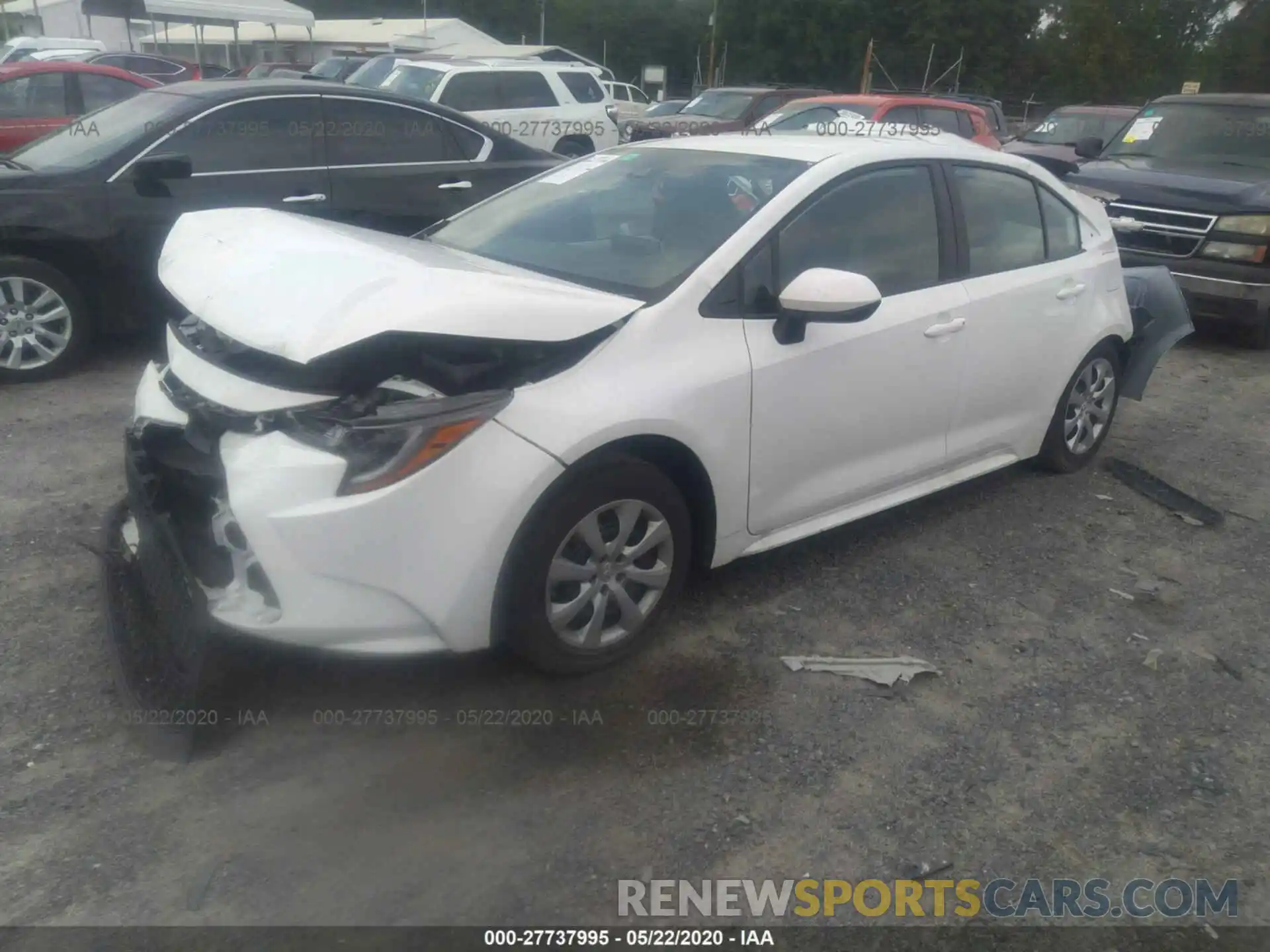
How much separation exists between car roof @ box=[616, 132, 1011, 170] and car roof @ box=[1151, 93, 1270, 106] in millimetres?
5787

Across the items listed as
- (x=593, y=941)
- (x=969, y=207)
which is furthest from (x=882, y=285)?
(x=593, y=941)

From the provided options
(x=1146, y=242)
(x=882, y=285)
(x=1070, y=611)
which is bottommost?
(x=1070, y=611)

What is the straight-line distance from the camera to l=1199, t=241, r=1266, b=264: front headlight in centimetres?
765

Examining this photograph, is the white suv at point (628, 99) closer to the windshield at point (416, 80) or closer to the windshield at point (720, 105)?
the windshield at point (720, 105)

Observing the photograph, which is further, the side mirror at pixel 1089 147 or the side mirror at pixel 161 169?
the side mirror at pixel 1089 147

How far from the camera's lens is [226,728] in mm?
3045

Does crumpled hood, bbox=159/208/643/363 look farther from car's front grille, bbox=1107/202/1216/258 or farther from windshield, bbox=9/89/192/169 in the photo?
car's front grille, bbox=1107/202/1216/258

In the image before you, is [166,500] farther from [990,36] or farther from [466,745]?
[990,36]

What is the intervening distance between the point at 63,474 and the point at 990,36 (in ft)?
165

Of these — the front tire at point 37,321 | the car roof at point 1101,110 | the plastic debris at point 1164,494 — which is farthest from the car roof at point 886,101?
the front tire at point 37,321

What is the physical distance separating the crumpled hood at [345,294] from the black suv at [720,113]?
1272 cm

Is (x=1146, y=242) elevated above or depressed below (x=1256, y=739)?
above

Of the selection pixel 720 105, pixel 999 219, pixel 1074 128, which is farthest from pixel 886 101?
pixel 999 219

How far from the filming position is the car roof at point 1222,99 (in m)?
9.04
